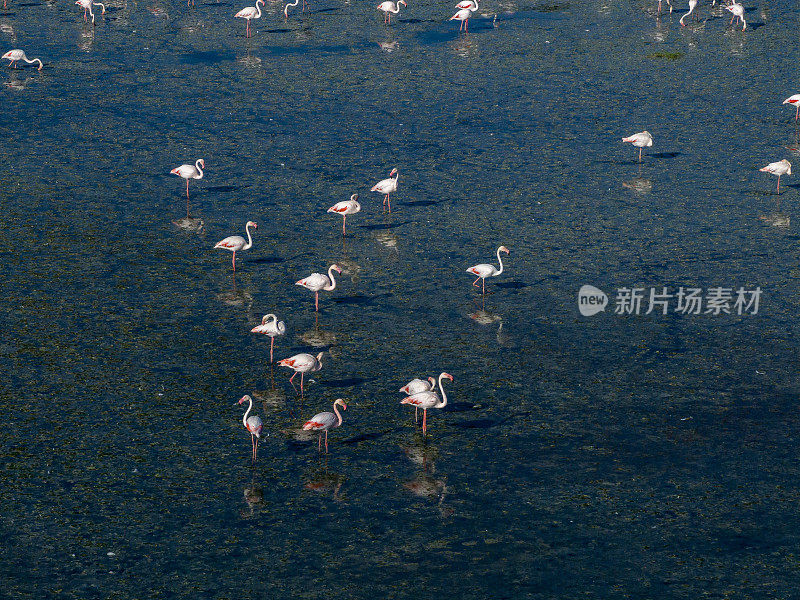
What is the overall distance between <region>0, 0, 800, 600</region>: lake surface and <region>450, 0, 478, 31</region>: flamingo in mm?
1146

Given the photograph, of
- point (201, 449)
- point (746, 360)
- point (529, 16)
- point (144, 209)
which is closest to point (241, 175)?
point (144, 209)

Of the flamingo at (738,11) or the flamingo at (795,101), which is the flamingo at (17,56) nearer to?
the flamingo at (795,101)

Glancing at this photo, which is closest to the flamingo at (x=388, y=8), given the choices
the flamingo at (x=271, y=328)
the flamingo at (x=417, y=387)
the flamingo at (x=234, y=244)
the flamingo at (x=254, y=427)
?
the flamingo at (x=234, y=244)

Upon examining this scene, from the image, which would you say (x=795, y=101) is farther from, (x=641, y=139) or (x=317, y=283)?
(x=317, y=283)

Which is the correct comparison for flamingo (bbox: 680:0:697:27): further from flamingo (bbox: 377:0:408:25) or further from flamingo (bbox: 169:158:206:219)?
flamingo (bbox: 169:158:206:219)

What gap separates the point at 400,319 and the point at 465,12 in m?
15.9

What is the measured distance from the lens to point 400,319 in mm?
16297

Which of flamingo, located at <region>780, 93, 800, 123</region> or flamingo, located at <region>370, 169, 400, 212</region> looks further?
flamingo, located at <region>780, 93, 800, 123</region>

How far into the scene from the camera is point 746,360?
15.2 meters

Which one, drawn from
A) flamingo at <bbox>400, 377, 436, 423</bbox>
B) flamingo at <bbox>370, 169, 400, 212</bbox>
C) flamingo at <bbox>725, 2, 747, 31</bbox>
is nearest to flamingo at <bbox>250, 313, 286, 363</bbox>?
flamingo at <bbox>400, 377, 436, 423</bbox>

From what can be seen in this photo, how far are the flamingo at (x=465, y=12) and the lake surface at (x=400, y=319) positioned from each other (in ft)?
3.76

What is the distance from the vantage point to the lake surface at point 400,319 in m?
11.4

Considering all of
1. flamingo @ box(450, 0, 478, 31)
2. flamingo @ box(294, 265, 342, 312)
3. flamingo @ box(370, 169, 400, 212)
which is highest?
flamingo @ box(450, 0, 478, 31)

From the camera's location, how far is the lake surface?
11.4 m
